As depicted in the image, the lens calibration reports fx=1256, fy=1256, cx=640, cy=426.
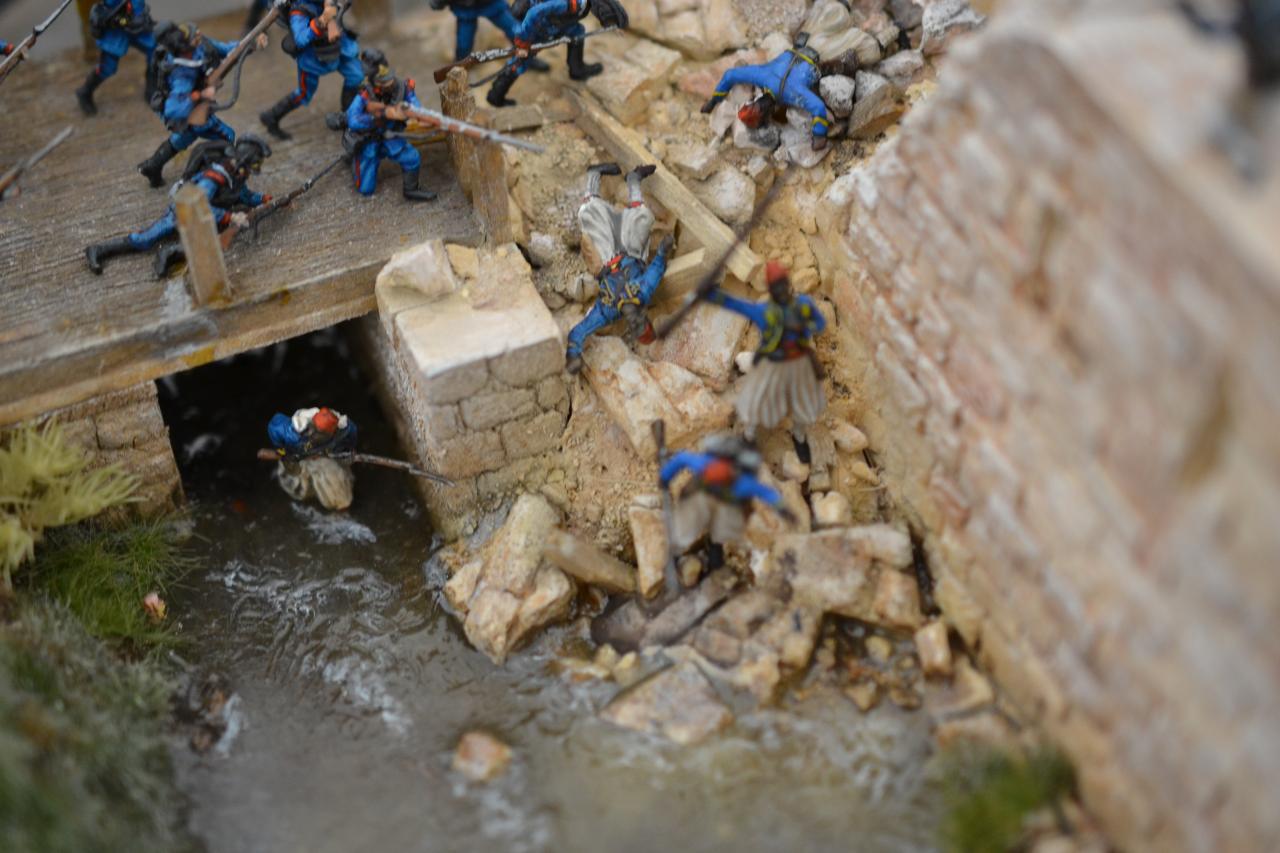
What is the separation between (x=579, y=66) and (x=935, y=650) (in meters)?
4.63

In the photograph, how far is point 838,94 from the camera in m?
7.74

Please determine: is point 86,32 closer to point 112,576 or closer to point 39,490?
point 39,490

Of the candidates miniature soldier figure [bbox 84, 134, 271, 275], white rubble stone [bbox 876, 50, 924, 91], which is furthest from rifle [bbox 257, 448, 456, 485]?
white rubble stone [bbox 876, 50, 924, 91]

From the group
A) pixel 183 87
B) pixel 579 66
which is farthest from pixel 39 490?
pixel 579 66

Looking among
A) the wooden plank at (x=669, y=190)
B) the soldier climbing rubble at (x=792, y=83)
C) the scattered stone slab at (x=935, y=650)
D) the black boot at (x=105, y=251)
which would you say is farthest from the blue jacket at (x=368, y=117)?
the scattered stone slab at (x=935, y=650)

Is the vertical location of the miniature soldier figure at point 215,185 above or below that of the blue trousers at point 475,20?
below

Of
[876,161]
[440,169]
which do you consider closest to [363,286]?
[440,169]

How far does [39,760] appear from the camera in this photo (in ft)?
19.3

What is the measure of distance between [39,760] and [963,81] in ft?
17.6

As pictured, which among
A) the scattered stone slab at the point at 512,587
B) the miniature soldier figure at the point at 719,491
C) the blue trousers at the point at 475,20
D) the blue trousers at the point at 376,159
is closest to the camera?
the miniature soldier figure at the point at 719,491

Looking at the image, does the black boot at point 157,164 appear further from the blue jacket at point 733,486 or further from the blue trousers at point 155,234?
the blue jacket at point 733,486

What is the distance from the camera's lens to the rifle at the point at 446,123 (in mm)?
7168

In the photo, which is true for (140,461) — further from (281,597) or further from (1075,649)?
(1075,649)

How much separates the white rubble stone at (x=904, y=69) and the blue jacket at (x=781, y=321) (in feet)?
6.81
